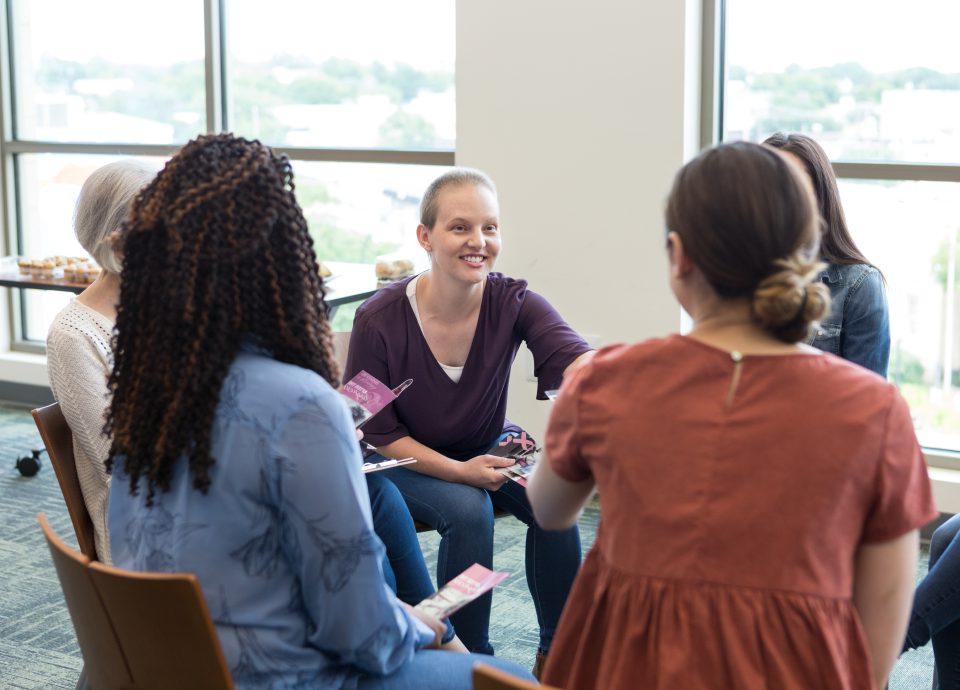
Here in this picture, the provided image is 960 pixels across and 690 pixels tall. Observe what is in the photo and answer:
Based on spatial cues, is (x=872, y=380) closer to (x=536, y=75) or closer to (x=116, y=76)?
(x=536, y=75)

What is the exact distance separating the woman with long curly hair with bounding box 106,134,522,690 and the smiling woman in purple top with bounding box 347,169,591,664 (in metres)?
0.96

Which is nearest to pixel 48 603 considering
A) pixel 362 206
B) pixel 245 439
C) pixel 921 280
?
pixel 245 439

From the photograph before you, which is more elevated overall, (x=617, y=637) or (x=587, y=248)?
(x=587, y=248)

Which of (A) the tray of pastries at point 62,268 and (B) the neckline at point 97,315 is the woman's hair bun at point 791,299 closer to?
(B) the neckline at point 97,315

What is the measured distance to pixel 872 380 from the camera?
A: 119 cm

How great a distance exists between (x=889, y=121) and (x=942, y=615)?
77.8 inches

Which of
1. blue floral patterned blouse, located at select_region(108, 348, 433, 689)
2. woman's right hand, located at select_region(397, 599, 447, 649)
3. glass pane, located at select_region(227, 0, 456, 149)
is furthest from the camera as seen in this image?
glass pane, located at select_region(227, 0, 456, 149)

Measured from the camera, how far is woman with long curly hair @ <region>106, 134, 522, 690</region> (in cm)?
132

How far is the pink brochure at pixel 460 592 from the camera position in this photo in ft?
5.35

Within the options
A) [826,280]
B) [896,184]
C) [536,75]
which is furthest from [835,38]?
[826,280]

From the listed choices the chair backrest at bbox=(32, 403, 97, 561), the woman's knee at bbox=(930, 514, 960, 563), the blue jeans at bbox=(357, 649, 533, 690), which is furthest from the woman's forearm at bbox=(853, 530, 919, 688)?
the chair backrest at bbox=(32, 403, 97, 561)

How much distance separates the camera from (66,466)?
197cm

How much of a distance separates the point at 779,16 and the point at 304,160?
205 cm

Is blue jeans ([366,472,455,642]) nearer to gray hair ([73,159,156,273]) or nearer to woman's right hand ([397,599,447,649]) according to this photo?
woman's right hand ([397,599,447,649])
